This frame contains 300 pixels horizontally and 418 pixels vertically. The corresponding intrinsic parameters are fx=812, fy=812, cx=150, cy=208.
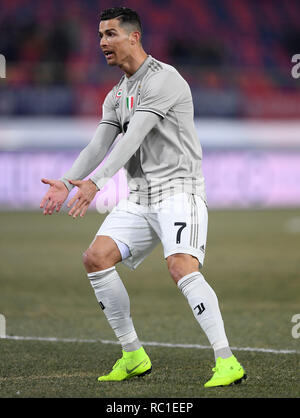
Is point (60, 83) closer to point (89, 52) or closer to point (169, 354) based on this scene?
point (89, 52)

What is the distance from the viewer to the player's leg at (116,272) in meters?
4.64

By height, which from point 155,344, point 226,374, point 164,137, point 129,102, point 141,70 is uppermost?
point 141,70

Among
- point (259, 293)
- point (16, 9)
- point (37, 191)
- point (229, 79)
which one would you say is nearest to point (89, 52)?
point (16, 9)

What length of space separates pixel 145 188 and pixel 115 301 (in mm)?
682

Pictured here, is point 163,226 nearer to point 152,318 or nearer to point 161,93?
point 161,93

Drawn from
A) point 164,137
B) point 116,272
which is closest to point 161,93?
point 164,137

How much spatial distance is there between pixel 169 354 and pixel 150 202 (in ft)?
4.21

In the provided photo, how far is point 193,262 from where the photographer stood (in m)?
4.48

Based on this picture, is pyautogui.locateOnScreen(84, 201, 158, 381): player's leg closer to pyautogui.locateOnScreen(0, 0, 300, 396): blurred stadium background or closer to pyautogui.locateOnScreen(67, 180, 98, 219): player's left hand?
pyautogui.locateOnScreen(67, 180, 98, 219): player's left hand

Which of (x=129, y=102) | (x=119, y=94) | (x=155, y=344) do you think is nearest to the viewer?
(x=129, y=102)

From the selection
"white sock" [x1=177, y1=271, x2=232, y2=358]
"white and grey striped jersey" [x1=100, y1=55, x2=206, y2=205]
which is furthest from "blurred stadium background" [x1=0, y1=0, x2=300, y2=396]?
"white and grey striped jersey" [x1=100, y1=55, x2=206, y2=205]

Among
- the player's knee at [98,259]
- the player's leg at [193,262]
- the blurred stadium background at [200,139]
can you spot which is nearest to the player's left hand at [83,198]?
the player's knee at [98,259]

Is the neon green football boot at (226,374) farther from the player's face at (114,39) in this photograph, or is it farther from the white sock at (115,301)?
the player's face at (114,39)

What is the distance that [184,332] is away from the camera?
6520 millimetres
